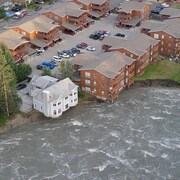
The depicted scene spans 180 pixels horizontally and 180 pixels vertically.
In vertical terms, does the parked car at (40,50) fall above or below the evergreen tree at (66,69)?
below

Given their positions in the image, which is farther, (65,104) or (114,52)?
(114,52)

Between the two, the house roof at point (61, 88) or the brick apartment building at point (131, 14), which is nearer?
the house roof at point (61, 88)

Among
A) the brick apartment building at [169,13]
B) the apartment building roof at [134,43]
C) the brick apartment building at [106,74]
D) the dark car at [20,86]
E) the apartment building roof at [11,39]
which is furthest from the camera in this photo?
the brick apartment building at [169,13]

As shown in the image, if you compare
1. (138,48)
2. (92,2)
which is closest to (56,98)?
(138,48)

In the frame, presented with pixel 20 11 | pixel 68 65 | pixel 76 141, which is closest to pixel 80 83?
pixel 68 65

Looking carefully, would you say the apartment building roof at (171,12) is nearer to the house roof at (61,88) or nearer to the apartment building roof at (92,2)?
the apartment building roof at (92,2)

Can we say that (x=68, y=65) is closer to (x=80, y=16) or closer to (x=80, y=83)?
(x=80, y=83)

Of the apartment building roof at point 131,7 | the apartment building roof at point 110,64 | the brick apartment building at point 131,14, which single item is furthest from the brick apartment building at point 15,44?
the apartment building roof at point 131,7
